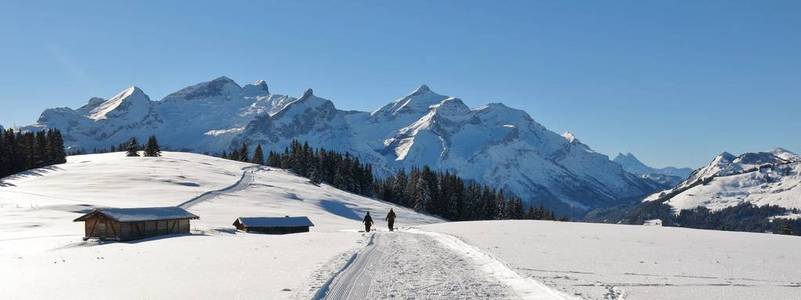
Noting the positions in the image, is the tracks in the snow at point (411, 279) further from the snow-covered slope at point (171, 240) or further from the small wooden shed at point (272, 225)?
the small wooden shed at point (272, 225)

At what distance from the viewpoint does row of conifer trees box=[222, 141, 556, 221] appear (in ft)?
452

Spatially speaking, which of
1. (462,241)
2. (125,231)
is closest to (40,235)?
(125,231)

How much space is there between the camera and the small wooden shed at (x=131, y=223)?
5078cm

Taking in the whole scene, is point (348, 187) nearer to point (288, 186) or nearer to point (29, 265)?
point (288, 186)

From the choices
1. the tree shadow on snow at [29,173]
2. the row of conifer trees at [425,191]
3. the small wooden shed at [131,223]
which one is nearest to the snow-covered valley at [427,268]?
the small wooden shed at [131,223]

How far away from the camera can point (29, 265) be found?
28188mm

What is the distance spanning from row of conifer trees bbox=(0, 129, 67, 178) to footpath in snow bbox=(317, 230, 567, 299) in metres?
109

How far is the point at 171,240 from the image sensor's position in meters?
43.2

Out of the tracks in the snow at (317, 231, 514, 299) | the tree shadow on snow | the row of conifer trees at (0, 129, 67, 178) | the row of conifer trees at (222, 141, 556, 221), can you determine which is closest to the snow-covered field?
the tracks in the snow at (317, 231, 514, 299)

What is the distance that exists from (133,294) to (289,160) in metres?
156

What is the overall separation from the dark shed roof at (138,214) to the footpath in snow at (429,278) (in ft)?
101

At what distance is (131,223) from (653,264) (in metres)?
42.7

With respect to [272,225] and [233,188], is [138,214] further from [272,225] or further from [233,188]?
[233,188]

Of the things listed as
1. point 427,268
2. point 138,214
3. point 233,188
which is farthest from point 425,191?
point 427,268
